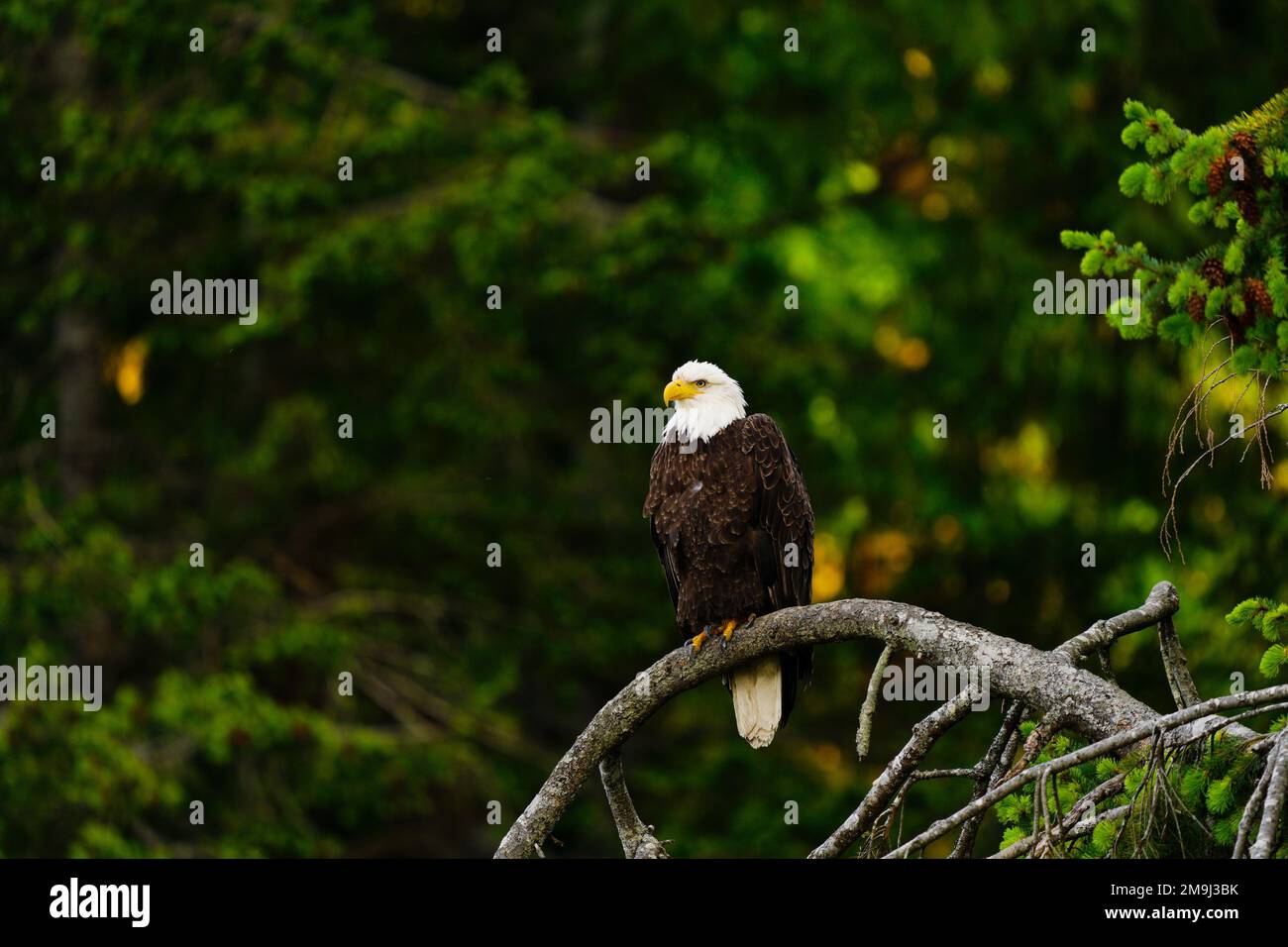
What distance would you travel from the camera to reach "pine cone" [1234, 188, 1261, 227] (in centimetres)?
347

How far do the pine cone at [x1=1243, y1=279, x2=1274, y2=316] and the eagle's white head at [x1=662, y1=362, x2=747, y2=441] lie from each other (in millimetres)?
2322

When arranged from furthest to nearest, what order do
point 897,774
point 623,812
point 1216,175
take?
point 623,812, point 1216,175, point 897,774

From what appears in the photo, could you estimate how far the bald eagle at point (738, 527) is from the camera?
18.0 feet

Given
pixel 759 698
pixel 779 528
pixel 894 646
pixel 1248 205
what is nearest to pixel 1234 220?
pixel 1248 205

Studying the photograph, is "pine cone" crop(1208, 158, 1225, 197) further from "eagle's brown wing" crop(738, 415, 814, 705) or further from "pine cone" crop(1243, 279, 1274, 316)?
"eagle's brown wing" crop(738, 415, 814, 705)

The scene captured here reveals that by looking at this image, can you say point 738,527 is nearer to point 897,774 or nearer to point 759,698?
point 759,698

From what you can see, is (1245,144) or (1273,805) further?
(1245,144)

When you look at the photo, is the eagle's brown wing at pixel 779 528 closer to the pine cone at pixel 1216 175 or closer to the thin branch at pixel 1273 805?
the pine cone at pixel 1216 175

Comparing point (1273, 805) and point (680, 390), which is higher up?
point (680, 390)

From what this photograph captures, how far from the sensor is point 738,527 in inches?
216

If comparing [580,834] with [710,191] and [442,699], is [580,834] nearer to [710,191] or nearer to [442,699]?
[442,699]

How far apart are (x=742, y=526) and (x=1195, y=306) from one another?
2209 millimetres

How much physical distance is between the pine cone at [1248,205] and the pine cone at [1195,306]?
0.18m
